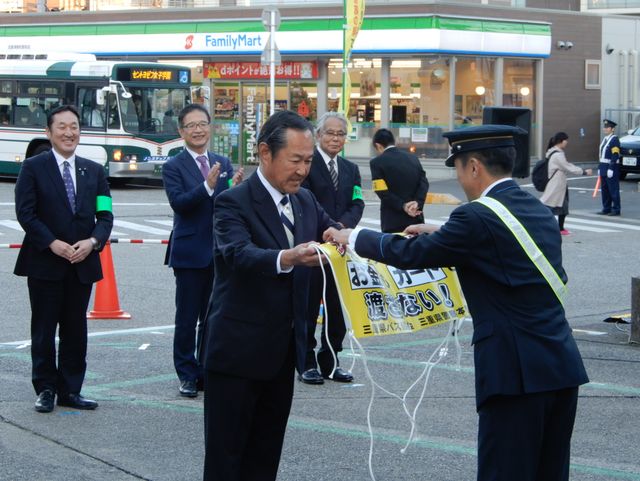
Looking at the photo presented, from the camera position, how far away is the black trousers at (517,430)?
4449 mm

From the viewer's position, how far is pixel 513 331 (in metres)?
4.45

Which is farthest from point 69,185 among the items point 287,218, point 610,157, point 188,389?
point 610,157

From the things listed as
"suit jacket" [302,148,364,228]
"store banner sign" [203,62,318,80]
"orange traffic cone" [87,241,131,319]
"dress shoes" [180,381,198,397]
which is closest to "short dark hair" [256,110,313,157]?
"dress shoes" [180,381,198,397]

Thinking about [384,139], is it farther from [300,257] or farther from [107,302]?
[300,257]

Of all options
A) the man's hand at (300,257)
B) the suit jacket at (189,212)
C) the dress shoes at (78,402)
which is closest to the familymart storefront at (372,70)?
the suit jacket at (189,212)

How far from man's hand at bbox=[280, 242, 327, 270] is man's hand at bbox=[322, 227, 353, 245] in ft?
0.61

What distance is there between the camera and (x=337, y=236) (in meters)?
4.96

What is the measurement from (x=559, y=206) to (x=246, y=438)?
14707mm

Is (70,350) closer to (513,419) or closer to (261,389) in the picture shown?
(261,389)

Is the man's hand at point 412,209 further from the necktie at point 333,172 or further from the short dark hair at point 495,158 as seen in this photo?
the short dark hair at point 495,158

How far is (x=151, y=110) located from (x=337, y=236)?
75.9ft

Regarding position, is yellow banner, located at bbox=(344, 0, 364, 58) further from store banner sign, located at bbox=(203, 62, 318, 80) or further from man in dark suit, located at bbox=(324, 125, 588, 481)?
man in dark suit, located at bbox=(324, 125, 588, 481)

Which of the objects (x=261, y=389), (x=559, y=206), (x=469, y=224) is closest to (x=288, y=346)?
(x=261, y=389)

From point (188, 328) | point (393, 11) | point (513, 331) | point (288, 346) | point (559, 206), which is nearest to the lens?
point (513, 331)
